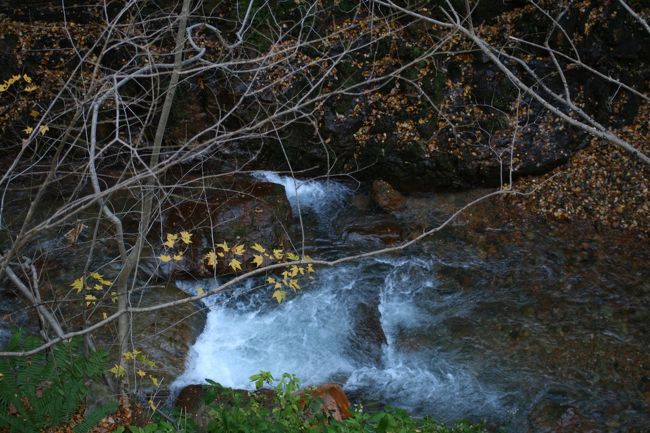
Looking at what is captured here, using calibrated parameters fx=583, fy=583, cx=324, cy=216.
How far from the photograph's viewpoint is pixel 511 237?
842 cm

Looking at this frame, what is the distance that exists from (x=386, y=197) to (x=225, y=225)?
102 inches

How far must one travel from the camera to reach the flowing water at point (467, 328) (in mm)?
6074

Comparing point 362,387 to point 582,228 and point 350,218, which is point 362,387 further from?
point 582,228

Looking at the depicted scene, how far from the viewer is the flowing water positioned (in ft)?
19.9

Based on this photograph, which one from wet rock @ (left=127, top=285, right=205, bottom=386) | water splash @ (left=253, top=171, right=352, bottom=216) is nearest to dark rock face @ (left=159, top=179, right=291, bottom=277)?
wet rock @ (left=127, top=285, right=205, bottom=386)

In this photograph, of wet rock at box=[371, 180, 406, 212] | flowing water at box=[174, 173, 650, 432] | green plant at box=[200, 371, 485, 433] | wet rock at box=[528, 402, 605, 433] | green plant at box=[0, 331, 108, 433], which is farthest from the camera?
wet rock at box=[371, 180, 406, 212]

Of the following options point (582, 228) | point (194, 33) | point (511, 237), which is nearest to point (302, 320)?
point (511, 237)

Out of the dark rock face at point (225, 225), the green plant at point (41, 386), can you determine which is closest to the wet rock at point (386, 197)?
the dark rock face at point (225, 225)

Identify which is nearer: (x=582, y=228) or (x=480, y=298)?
(x=480, y=298)

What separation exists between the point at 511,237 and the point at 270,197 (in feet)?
11.7

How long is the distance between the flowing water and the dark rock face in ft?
1.10

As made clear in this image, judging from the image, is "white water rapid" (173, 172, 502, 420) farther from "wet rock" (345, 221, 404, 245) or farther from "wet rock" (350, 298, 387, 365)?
"wet rock" (345, 221, 404, 245)

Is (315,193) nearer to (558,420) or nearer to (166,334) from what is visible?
(166,334)

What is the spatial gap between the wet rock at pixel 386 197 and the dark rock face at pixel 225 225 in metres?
1.48
